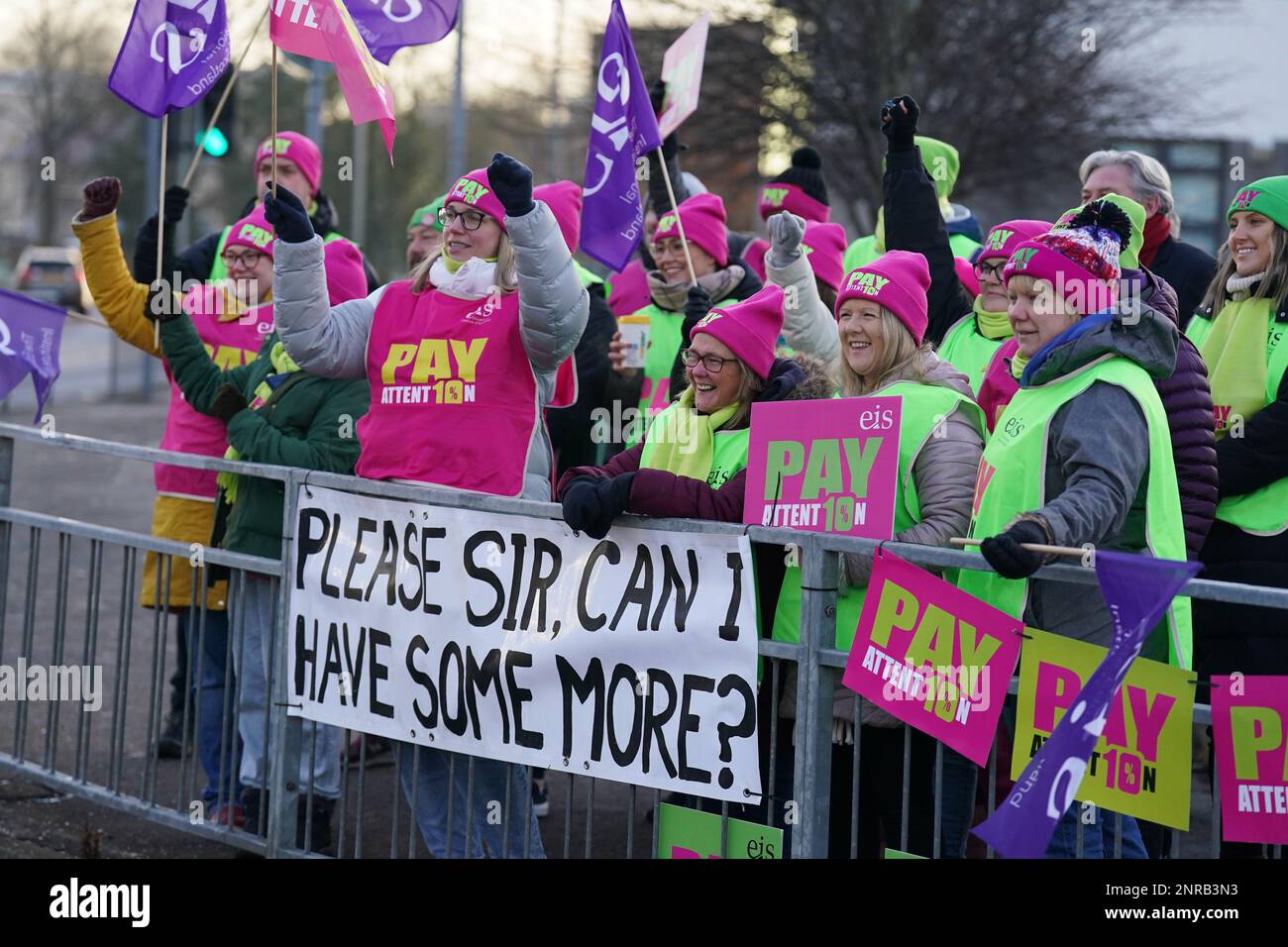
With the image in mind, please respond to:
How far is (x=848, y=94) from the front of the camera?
63.2 feet

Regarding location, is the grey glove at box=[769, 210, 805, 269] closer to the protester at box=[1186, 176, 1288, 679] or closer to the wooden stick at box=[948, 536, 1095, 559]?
the protester at box=[1186, 176, 1288, 679]

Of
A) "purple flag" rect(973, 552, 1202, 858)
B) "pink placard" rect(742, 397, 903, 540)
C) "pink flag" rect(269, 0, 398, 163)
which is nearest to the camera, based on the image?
"purple flag" rect(973, 552, 1202, 858)

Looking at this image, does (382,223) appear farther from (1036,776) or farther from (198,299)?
(1036,776)

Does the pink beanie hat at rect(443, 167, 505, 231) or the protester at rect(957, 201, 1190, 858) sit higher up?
the pink beanie hat at rect(443, 167, 505, 231)

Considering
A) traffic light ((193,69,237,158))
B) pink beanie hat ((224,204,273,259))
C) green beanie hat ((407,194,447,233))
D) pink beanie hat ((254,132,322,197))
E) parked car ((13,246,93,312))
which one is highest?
parked car ((13,246,93,312))

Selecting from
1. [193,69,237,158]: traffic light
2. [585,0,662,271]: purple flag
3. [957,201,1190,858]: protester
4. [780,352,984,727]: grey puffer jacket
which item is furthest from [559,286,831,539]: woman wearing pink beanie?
[193,69,237,158]: traffic light

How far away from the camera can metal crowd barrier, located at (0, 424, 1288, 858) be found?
436cm

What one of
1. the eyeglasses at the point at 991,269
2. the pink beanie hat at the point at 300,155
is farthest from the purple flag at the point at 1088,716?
the pink beanie hat at the point at 300,155

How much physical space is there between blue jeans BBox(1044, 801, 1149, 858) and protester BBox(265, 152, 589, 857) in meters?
1.66

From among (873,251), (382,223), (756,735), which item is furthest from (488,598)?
(382,223)

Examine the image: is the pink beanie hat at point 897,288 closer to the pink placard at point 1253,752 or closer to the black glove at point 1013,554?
the black glove at point 1013,554

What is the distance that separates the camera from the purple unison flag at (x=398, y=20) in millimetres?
6281

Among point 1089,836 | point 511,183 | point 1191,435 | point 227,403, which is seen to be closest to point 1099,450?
point 1191,435
